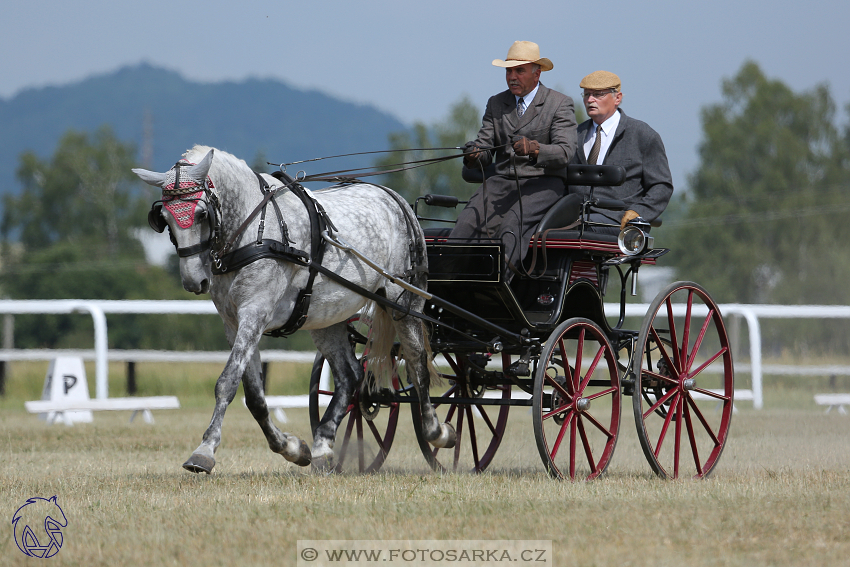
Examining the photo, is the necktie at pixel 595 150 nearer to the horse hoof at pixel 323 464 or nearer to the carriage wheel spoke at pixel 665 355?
the carriage wheel spoke at pixel 665 355

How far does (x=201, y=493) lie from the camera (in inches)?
214

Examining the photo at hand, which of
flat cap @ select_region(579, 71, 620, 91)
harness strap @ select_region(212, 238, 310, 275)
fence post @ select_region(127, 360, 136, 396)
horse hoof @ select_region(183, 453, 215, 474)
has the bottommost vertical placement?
fence post @ select_region(127, 360, 136, 396)

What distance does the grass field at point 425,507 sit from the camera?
413cm

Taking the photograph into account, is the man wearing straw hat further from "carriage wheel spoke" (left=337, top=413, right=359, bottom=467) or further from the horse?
"carriage wheel spoke" (left=337, top=413, right=359, bottom=467)

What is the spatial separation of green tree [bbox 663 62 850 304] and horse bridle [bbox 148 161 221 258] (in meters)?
40.7

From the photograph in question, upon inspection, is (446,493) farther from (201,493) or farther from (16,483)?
(16,483)

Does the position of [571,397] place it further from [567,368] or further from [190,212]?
[190,212]

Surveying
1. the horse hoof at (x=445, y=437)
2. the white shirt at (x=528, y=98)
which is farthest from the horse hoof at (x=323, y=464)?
the white shirt at (x=528, y=98)

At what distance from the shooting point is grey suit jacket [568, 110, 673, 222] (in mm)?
7262

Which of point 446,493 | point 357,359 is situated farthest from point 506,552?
point 357,359

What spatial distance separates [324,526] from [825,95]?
149ft

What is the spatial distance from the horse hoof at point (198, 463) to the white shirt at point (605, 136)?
348 cm

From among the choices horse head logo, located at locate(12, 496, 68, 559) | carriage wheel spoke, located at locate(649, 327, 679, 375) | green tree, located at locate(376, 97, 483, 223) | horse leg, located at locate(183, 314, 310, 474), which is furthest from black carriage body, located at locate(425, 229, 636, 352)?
green tree, located at locate(376, 97, 483, 223)

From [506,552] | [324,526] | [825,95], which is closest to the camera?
[506,552]
